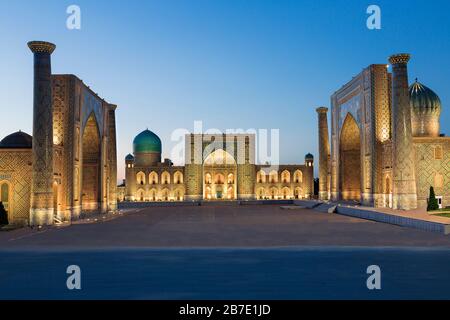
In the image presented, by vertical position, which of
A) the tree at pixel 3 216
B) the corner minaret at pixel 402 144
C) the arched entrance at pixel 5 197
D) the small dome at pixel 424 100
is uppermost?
the small dome at pixel 424 100

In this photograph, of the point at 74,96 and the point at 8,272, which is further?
the point at 74,96

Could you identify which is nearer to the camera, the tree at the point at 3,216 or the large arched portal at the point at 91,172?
the tree at the point at 3,216

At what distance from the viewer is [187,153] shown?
154 ft

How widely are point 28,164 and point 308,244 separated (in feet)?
42.8

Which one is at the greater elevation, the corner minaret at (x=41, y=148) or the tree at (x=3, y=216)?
the corner minaret at (x=41, y=148)

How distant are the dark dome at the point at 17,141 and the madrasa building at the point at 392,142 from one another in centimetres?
1836

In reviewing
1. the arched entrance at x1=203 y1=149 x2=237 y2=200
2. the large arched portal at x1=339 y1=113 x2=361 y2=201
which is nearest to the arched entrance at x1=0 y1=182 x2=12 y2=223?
the large arched portal at x1=339 y1=113 x2=361 y2=201

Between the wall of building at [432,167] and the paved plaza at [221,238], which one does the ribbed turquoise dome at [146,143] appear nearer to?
the wall of building at [432,167]

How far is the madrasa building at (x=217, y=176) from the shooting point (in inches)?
1844

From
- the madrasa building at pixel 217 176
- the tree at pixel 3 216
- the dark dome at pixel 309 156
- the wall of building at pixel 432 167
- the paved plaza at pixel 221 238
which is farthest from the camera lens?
the dark dome at pixel 309 156

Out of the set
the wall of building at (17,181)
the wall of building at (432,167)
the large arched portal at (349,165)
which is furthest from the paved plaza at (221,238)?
the large arched portal at (349,165)

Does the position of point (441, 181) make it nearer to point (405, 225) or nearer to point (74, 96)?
point (405, 225)

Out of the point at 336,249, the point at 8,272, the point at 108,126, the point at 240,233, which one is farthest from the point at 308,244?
the point at 108,126

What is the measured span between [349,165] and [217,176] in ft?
52.7
